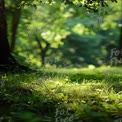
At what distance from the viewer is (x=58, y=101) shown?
6.58 meters

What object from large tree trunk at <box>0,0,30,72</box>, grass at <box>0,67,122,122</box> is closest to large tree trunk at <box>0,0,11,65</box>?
large tree trunk at <box>0,0,30,72</box>

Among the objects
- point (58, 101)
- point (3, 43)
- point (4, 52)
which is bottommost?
point (58, 101)

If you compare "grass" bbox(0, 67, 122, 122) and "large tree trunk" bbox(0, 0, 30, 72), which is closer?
"grass" bbox(0, 67, 122, 122)

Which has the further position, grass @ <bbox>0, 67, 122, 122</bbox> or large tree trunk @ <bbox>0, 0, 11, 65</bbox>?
large tree trunk @ <bbox>0, 0, 11, 65</bbox>

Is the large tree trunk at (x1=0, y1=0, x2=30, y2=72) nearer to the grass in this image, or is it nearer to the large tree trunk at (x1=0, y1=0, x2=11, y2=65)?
the large tree trunk at (x1=0, y1=0, x2=11, y2=65)

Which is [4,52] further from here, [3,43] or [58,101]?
[58,101]

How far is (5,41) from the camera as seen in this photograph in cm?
1070

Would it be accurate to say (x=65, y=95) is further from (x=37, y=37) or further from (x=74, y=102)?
(x=37, y=37)

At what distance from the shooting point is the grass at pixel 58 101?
5609 mm

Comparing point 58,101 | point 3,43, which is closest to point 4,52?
point 3,43

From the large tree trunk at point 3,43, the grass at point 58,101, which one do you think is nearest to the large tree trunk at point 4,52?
the large tree trunk at point 3,43

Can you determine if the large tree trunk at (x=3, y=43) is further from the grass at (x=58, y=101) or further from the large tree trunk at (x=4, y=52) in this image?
the grass at (x=58, y=101)

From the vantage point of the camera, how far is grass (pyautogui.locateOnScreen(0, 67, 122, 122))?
5.61m

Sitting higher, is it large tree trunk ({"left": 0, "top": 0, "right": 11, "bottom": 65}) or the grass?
large tree trunk ({"left": 0, "top": 0, "right": 11, "bottom": 65})
